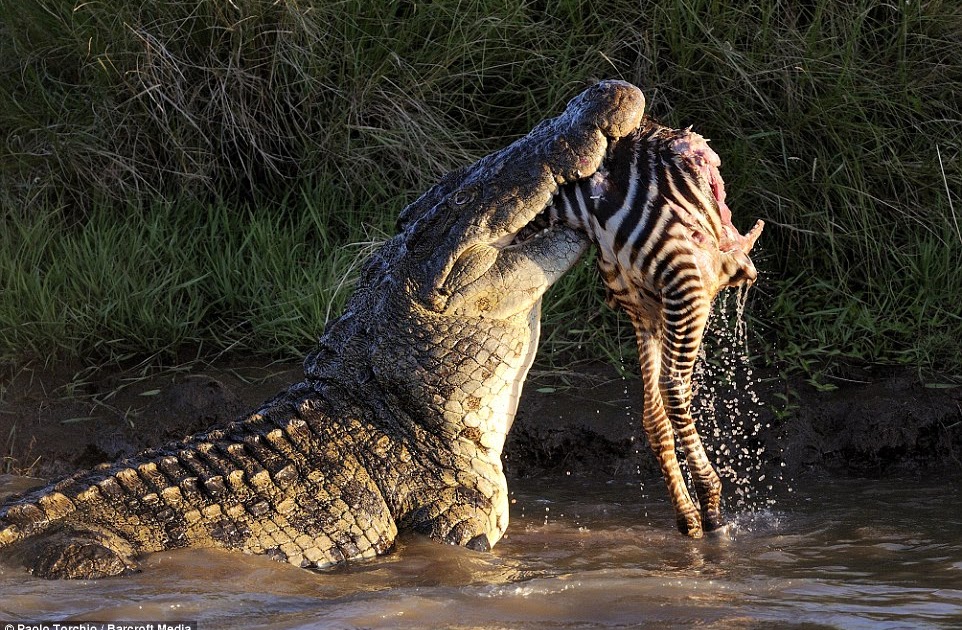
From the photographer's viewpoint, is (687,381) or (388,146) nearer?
(687,381)

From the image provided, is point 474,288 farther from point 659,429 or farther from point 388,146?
point 388,146

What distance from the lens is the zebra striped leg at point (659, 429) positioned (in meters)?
3.64

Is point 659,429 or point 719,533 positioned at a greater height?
point 659,429

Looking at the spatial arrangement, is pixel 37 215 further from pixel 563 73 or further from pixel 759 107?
pixel 759 107

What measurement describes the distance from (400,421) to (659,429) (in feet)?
2.56

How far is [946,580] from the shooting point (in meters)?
3.17

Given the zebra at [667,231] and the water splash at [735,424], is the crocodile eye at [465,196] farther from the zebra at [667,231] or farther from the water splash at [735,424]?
the water splash at [735,424]

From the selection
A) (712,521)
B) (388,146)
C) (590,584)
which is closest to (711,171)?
(712,521)

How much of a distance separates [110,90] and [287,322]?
5.18 feet

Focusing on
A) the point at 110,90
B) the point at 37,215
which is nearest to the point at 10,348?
the point at 37,215

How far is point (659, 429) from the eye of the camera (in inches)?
145

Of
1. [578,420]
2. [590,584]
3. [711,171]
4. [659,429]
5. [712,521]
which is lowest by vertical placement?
[590,584]

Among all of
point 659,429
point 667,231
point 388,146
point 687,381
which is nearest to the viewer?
point 667,231

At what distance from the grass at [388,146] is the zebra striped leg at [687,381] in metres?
1.47
